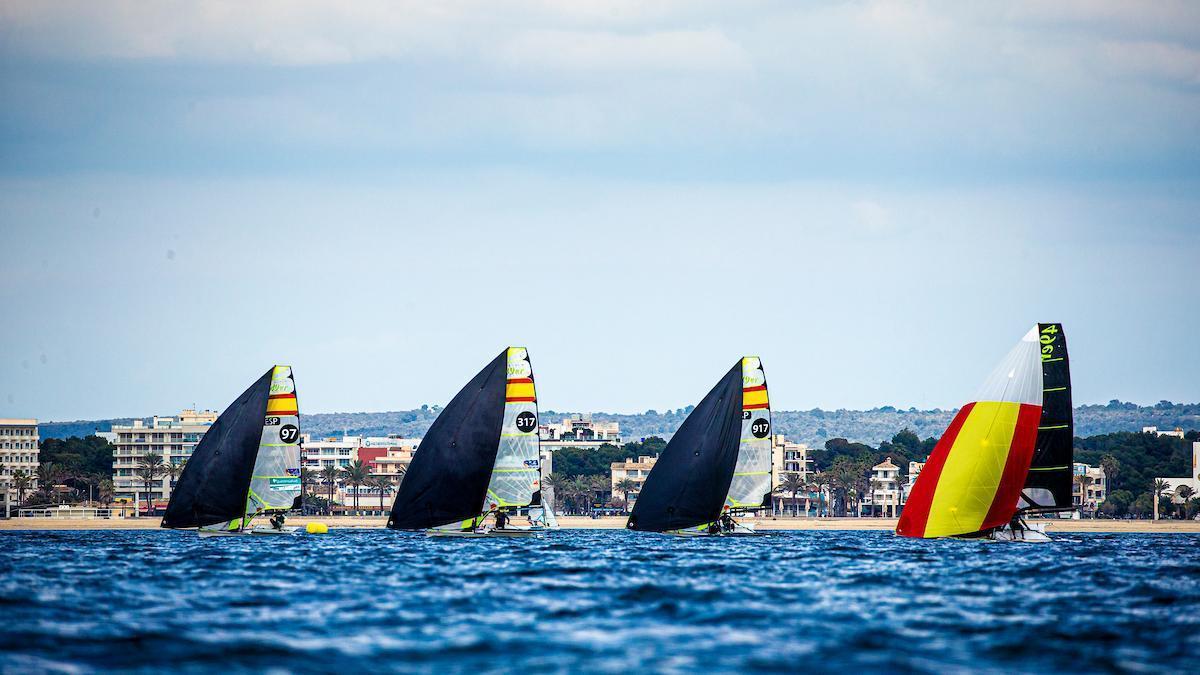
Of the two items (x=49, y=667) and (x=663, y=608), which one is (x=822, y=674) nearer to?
(x=663, y=608)

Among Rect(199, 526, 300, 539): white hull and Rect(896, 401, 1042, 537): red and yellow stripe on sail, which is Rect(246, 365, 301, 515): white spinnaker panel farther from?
Rect(896, 401, 1042, 537): red and yellow stripe on sail

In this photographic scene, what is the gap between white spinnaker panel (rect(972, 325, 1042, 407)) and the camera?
8106 cm

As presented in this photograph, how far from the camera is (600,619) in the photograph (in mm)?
39500

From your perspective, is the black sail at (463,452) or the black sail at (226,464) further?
the black sail at (226,464)

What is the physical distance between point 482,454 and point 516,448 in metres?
1.99

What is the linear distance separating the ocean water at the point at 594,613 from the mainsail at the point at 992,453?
1279 centimetres

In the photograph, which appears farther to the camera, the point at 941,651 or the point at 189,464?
the point at 189,464

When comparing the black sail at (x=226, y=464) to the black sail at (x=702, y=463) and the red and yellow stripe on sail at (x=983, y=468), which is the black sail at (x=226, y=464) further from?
the red and yellow stripe on sail at (x=983, y=468)

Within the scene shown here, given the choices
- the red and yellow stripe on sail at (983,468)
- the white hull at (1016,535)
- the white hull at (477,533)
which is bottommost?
the white hull at (1016,535)

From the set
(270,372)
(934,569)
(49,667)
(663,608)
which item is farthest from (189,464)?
(49,667)

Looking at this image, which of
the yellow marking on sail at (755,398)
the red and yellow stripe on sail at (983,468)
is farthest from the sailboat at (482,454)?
the red and yellow stripe on sail at (983,468)

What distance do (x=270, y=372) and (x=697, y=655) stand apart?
65.2 meters

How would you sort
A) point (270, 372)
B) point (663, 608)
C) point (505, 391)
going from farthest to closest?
point (270, 372) → point (505, 391) → point (663, 608)

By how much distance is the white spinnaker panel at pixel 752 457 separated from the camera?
88625 mm
